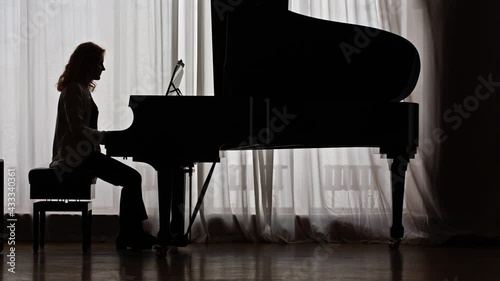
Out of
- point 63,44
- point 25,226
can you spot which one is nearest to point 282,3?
point 63,44

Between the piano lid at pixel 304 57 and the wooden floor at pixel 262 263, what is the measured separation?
82 cm

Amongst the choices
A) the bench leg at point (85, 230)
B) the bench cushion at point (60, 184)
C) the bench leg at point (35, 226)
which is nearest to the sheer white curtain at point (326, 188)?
the bench leg at point (85, 230)

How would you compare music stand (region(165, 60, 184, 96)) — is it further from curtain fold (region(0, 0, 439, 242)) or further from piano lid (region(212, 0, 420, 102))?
curtain fold (region(0, 0, 439, 242))

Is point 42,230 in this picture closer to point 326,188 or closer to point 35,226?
point 35,226

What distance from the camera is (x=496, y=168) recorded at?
14.6 feet

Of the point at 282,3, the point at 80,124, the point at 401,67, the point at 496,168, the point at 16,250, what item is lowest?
the point at 16,250

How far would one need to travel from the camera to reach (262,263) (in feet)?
11.4

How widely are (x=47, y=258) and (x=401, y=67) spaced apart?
208cm

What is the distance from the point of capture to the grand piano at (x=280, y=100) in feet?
10.9

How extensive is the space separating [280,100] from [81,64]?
4.38 ft

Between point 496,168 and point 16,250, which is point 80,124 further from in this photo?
point 496,168

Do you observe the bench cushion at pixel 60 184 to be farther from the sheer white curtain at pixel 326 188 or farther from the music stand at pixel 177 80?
the sheer white curtain at pixel 326 188

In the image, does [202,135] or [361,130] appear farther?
[361,130]

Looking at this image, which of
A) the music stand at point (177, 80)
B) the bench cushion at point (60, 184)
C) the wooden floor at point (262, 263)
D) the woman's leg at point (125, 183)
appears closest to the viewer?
the wooden floor at point (262, 263)
